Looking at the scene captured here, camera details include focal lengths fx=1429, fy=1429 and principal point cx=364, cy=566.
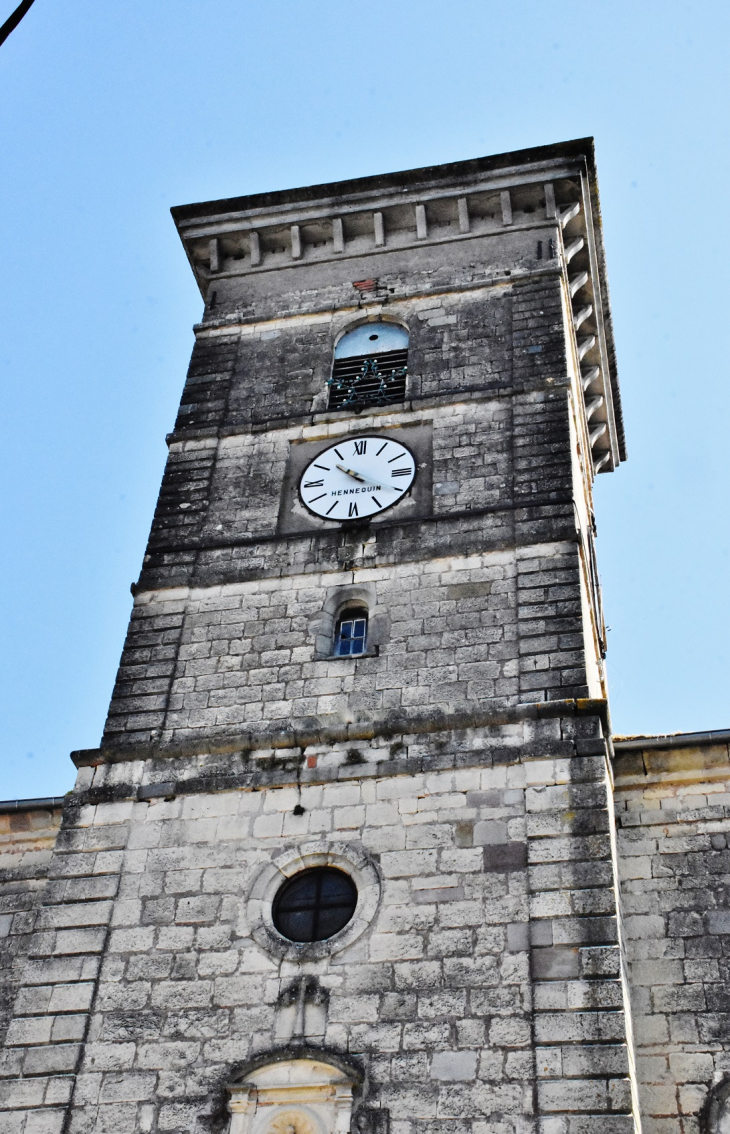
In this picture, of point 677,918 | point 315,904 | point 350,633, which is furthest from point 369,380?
point 677,918

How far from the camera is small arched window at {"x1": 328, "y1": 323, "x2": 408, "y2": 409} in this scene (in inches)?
589

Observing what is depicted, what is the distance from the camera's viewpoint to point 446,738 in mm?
11359

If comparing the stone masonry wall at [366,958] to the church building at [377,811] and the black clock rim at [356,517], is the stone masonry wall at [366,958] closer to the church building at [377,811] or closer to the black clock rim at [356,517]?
the church building at [377,811]

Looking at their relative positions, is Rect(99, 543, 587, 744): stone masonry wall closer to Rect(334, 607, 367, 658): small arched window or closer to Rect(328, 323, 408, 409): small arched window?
Rect(334, 607, 367, 658): small arched window

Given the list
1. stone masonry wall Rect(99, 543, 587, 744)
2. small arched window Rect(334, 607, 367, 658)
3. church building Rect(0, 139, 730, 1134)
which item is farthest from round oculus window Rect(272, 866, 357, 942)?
small arched window Rect(334, 607, 367, 658)

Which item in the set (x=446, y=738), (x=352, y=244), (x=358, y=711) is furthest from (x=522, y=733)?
(x=352, y=244)

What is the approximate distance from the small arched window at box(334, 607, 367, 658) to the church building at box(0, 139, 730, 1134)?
0.04 metres

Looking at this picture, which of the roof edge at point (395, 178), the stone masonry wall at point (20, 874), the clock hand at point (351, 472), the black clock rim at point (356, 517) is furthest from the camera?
the roof edge at point (395, 178)

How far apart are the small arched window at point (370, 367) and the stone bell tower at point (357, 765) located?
1.4 inches

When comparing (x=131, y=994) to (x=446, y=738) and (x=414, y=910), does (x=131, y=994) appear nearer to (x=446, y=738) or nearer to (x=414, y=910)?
(x=414, y=910)

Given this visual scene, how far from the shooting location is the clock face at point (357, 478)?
13602mm

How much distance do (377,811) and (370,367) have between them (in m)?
5.89

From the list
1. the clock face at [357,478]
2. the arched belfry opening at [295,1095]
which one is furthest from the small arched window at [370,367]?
the arched belfry opening at [295,1095]

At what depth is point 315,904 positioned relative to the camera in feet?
35.1
